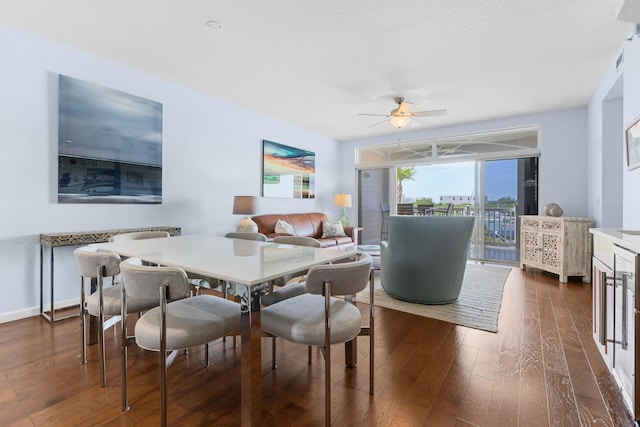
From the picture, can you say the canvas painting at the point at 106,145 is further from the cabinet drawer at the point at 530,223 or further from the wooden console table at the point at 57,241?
the cabinet drawer at the point at 530,223

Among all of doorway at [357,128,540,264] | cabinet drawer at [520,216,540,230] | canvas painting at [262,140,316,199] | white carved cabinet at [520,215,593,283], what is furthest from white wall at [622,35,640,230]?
canvas painting at [262,140,316,199]

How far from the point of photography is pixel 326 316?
4.53 ft

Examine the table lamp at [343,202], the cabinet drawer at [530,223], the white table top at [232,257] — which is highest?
the table lamp at [343,202]

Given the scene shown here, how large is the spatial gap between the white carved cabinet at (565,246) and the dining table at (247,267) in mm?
3877

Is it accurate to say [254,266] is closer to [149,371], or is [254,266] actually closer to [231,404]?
[231,404]

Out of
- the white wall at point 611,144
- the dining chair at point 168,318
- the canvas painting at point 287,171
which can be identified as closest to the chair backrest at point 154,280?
the dining chair at point 168,318

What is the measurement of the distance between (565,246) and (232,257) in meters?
4.49

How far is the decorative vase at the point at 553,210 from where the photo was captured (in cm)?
450

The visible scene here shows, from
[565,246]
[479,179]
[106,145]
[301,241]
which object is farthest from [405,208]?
[106,145]

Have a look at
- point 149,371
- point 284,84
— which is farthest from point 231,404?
point 284,84

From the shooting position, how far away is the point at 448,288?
3080 mm

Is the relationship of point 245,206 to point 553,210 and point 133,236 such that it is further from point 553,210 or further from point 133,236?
point 553,210

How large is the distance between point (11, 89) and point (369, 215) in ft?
19.8

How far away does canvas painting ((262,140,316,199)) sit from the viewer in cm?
525
